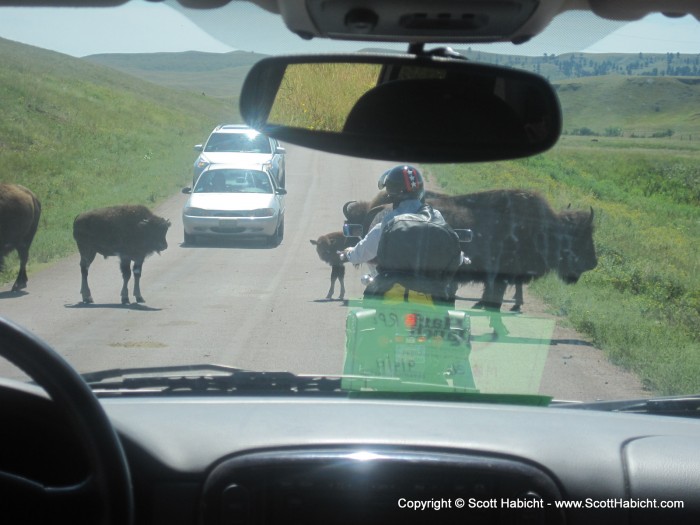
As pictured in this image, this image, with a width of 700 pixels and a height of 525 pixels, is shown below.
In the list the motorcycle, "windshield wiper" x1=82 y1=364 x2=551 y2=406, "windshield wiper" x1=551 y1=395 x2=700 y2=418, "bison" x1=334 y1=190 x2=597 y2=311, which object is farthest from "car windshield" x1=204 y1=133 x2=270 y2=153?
"windshield wiper" x1=551 y1=395 x2=700 y2=418

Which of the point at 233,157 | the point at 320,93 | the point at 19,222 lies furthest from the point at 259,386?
the point at 19,222

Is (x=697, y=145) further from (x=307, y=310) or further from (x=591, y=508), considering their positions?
(x=591, y=508)

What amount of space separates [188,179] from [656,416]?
3713mm

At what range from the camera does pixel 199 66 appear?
4.04 meters

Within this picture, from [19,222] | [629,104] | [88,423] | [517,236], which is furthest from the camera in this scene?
[517,236]

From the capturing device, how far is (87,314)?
598 cm

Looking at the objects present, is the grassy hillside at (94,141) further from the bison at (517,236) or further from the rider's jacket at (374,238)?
the bison at (517,236)

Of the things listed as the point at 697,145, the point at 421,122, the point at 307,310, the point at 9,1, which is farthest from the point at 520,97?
the point at 307,310

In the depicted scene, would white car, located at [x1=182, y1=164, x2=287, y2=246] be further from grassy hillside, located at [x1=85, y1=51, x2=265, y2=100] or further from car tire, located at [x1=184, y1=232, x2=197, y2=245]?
grassy hillside, located at [x1=85, y1=51, x2=265, y2=100]

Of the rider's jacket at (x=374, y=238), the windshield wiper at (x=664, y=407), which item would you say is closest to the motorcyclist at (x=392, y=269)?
the rider's jacket at (x=374, y=238)

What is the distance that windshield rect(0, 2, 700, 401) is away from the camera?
14.7 feet

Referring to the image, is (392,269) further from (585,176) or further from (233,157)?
(585,176)

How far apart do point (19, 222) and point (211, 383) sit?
4.81m

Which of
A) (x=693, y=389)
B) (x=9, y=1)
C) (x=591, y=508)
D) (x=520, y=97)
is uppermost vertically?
(x=9, y=1)
